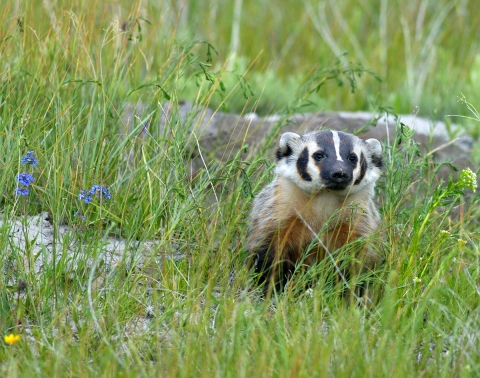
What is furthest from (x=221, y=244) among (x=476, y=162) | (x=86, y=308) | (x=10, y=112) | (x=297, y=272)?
(x=476, y=162)

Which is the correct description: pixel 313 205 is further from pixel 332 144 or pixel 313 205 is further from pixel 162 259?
pixel 162 259

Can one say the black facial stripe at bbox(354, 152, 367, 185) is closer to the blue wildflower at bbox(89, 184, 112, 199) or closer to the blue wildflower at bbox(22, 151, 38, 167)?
the blue wildflower at bbox(89, 184, 112, 199)

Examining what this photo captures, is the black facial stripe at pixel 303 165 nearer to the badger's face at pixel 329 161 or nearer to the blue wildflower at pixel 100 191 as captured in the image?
the badger's face at pixel 329 161

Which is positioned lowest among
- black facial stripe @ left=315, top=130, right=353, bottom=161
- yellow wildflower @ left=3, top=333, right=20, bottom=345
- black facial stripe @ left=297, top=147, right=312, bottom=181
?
yellow wildflower @ left=3, top=333, right=20, bottom=345

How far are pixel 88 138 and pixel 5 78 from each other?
0.66 meters

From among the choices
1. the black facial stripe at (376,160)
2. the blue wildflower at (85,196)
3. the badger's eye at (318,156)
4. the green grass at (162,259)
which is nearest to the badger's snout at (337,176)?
the badger's eye at (318,156)

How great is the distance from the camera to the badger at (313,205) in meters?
3.91

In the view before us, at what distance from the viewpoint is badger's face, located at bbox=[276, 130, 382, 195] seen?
12.6 ft

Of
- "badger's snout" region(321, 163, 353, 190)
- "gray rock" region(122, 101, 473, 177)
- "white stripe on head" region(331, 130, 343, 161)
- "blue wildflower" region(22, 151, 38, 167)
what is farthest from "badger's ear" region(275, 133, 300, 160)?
"blue wildflower" region(22, 151, 38, 167)

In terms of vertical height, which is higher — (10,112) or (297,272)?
(10,112)

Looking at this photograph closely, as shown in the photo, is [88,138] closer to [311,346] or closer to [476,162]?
[311,346]

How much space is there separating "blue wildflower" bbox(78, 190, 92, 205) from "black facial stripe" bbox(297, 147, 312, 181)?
41.5 inches

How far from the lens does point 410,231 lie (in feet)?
12.9

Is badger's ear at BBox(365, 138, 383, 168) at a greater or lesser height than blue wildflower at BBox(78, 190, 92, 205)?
greater
